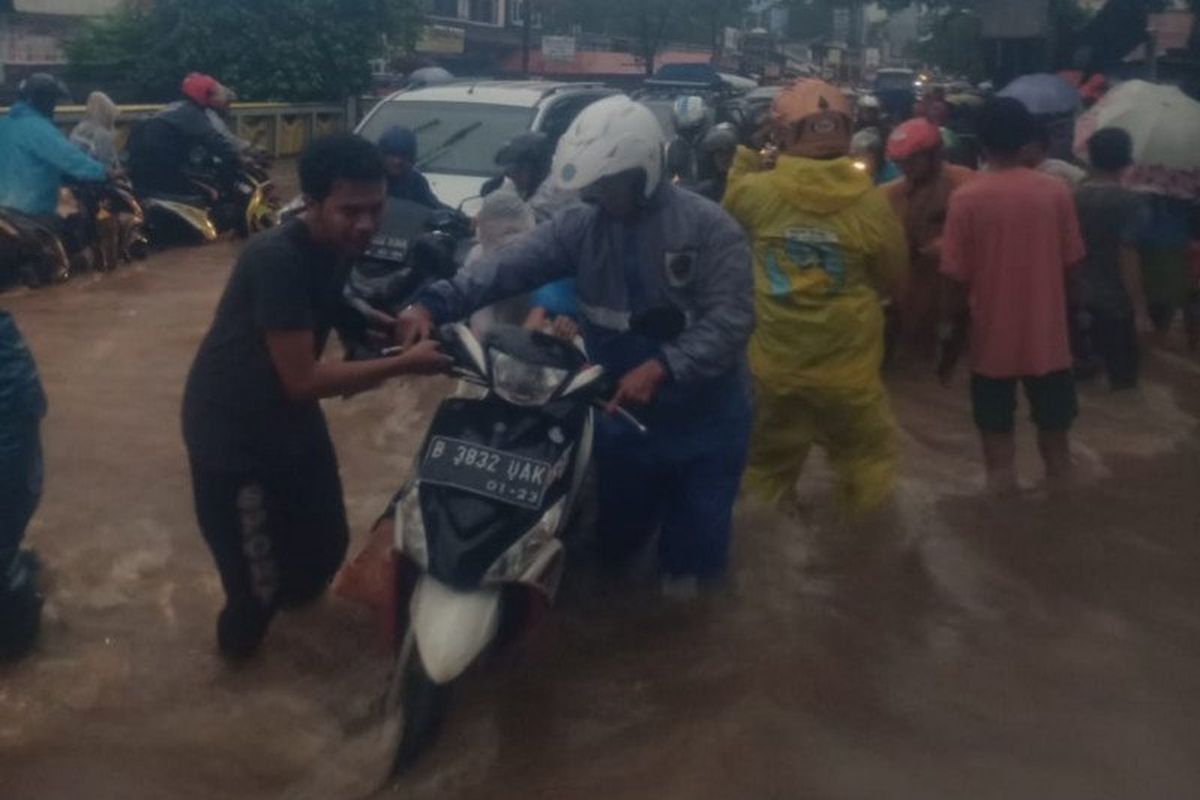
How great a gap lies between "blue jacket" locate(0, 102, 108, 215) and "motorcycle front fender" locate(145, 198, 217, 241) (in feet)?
7.16

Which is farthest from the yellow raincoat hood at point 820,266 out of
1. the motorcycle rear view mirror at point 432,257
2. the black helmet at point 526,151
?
the black helmet at point 526,151

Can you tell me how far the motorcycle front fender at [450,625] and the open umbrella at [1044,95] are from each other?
26.7ft

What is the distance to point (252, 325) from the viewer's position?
15.3ft

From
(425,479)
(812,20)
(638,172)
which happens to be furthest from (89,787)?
(812,20)

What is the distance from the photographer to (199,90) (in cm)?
1509

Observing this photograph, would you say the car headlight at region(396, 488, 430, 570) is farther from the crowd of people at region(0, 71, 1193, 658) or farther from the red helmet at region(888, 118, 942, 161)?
the red helmet at region(888, 118, 942, 161)

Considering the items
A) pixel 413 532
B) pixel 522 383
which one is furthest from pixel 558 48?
pixel 413 532

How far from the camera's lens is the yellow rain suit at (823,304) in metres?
5.83

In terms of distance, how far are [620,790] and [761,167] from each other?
15.2 ft

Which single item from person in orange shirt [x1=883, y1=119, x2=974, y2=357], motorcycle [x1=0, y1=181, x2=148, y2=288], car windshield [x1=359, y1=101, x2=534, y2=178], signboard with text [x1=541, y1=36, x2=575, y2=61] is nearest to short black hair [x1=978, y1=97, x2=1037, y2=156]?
person in orange shirt [x1=883, y1=119, x2=974, y2=357]

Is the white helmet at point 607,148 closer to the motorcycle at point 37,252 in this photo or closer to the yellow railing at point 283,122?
the motorcycle at point 37,252

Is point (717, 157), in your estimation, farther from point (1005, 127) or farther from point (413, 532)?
point (413, 532)

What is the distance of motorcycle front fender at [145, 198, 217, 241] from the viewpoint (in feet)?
49.0

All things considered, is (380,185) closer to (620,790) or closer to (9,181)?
(620,790)
